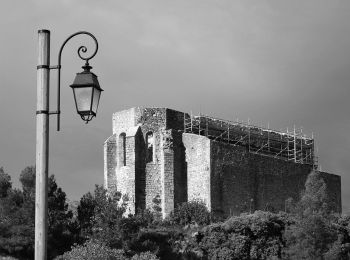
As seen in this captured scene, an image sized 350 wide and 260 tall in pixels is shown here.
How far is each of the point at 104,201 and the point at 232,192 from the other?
924cm

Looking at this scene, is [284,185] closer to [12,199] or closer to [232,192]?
[232,192]

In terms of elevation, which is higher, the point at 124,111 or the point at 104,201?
the point at 124,111

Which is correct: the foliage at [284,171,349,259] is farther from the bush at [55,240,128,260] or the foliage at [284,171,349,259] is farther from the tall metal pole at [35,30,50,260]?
the tall metal pole at [35,30,50,260]

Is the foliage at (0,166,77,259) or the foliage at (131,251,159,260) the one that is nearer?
the foliage at (131,251,159,260)

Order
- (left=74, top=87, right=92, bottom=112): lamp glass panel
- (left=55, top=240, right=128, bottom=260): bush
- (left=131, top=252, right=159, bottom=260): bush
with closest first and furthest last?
(left=74, top=87, right=92, bottom=112): lamp glass panel < (left=55, top=240, right=128, bottom=260): bush < (left=131, top=252, right=159, bottom=260): bush

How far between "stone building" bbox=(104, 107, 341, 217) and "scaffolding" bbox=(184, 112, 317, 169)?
9cm

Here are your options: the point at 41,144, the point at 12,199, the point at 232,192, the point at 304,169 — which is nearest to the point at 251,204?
the point at 232,192

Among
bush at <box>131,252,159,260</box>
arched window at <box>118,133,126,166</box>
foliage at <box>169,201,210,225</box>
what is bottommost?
bush at <box>131,252,159,260</box>

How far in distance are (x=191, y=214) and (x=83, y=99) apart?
46931 millimetres

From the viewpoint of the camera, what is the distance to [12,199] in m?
57.1

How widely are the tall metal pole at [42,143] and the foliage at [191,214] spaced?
1811 inches

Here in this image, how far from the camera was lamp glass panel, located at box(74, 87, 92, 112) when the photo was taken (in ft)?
41.3

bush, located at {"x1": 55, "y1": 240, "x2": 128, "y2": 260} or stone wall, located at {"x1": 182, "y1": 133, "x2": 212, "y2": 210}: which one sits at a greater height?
stone wall, located at {"x1": 182, "y1": 133, "x2": 212, "y2": 210}

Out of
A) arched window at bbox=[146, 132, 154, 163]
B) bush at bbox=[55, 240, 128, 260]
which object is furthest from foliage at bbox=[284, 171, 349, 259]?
bush at bbox=[55, 240, 128, 260]
